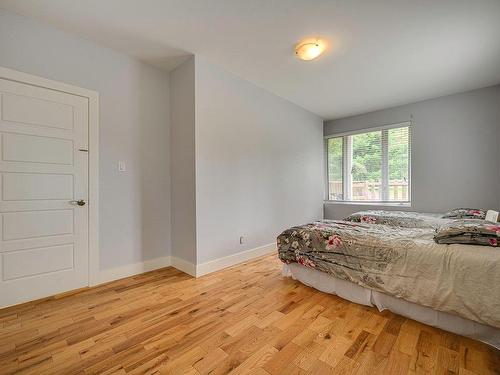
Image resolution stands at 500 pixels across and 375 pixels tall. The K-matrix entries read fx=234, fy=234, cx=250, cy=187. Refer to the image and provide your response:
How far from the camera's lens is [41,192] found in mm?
2250

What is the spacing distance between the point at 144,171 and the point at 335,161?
3.92m

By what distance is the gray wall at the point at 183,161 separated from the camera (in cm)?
283

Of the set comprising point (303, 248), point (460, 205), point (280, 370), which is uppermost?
point (460, 205)

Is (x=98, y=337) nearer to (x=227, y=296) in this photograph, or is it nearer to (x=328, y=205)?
(x=227, y=296)

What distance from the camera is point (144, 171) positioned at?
294 centimetres

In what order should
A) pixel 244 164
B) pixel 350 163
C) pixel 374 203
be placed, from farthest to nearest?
pixel 350 163 → pixel 374 203 → pixel 244 164

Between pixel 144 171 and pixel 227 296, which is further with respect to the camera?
pixel 144 171

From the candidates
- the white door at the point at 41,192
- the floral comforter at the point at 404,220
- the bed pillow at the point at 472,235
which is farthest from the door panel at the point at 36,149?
the floral comforter at the point at 404,220

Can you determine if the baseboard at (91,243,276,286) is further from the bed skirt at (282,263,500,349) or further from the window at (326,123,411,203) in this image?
the window at (326,123,411,203)

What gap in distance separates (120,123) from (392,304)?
10.9ft

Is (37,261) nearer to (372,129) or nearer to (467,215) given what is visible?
(467,215)

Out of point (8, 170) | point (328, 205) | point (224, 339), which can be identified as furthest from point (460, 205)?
point (8, 170)

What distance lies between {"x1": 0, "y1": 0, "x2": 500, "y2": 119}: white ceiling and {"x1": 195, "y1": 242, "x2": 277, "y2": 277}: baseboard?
8.15ft

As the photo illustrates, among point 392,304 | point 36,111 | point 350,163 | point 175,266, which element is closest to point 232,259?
point 175,266
